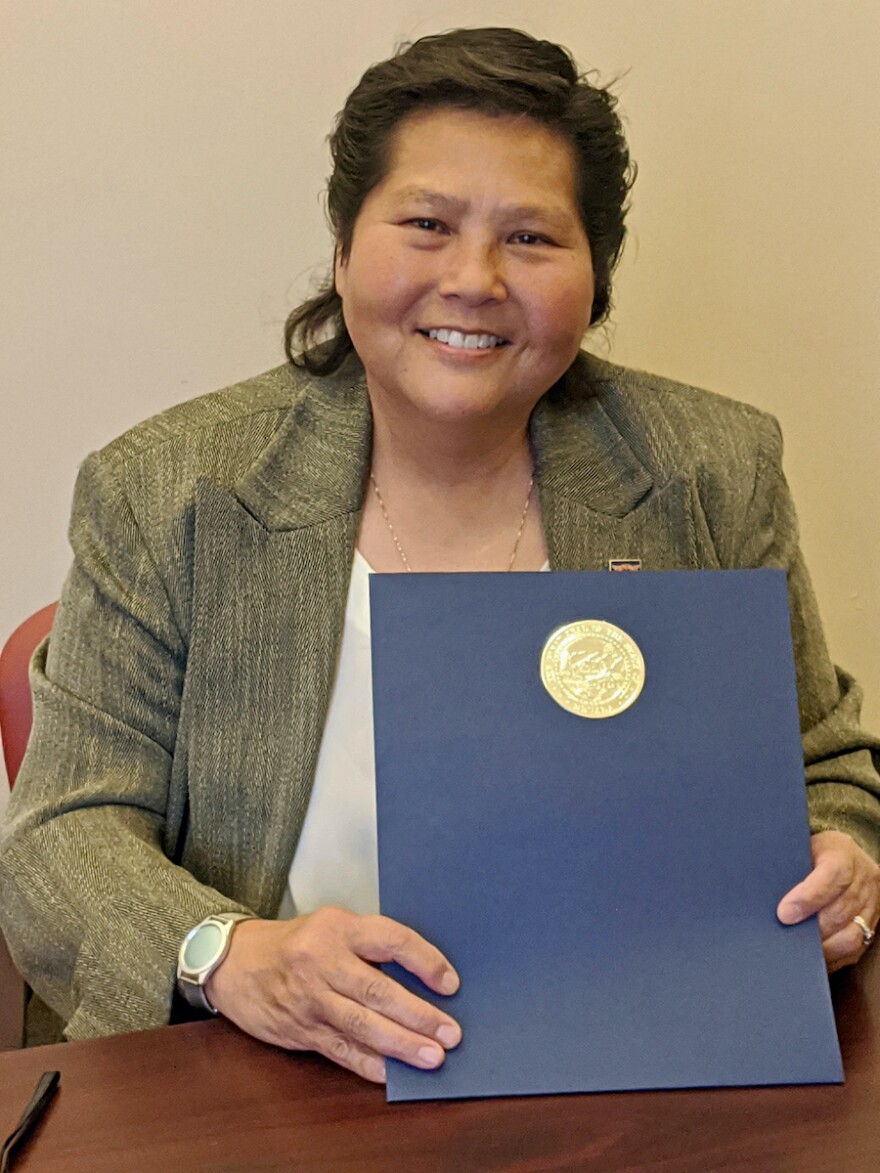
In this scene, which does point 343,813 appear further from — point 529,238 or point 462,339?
point 529,238

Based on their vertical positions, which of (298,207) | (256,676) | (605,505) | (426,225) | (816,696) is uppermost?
(298,207)

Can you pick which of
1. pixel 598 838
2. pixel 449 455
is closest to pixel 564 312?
pixel 449 455

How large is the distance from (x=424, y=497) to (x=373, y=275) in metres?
0.28

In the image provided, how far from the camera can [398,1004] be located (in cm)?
96

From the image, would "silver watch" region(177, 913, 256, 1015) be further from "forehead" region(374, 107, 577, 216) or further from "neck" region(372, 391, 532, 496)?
"forehead" region(374, 107, 577, 216)

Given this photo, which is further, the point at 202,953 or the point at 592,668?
the point at 202,953

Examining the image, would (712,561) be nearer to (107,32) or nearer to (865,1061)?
(865,1061)

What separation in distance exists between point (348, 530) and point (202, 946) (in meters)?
0.48

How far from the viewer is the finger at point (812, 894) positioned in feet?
3.30

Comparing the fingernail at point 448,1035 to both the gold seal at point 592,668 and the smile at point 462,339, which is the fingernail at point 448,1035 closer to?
the gold seal at point 592,668

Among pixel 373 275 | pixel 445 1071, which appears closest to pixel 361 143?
pixel 373 275

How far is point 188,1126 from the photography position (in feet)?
2.96

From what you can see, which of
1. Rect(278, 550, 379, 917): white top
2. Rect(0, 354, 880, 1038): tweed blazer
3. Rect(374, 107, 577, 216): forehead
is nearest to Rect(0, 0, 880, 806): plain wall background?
Rect(0, 354, 880, 1038): tweed blazer

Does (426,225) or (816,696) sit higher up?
(426,225)
